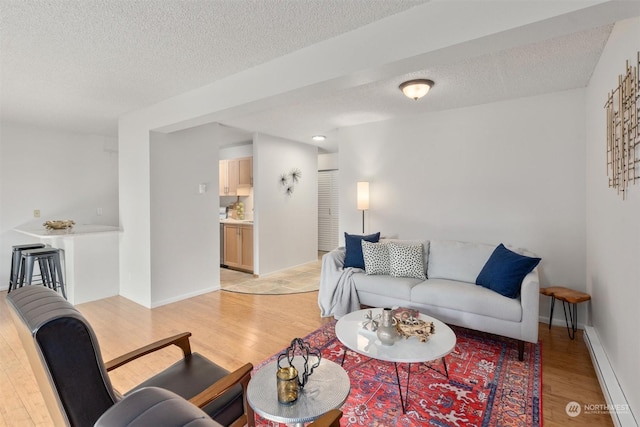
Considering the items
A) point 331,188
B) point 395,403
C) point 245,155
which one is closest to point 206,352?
point 395,403

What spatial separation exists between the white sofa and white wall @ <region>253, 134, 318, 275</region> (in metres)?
2.02

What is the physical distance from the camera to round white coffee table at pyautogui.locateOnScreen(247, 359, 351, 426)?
1.31 metres

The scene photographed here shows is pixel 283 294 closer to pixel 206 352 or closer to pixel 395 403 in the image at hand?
pixel 206 352

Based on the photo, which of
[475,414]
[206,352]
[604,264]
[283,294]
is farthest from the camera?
[283,294]

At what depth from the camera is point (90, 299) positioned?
13.4 feet

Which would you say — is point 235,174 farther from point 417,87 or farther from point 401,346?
point 401,346

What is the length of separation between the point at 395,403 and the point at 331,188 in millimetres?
5618

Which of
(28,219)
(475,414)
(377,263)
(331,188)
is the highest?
(331,188)

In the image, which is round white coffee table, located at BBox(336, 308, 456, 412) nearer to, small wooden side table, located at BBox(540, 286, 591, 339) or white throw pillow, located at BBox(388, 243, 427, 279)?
white throw pillow, located at BBox(388, 243, 427, 279)

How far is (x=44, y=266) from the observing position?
3.75m

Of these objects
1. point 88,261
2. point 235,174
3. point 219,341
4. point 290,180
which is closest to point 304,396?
point 219,341

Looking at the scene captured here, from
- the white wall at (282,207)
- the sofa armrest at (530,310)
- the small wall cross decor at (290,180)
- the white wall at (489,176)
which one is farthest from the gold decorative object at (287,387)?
the small wall cross decor at (290,180)

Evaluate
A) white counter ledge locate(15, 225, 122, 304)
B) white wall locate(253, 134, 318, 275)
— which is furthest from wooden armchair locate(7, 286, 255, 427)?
white wall locate(253, 134, 318, 275)

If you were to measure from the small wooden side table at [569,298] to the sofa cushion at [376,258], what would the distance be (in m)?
1.51
